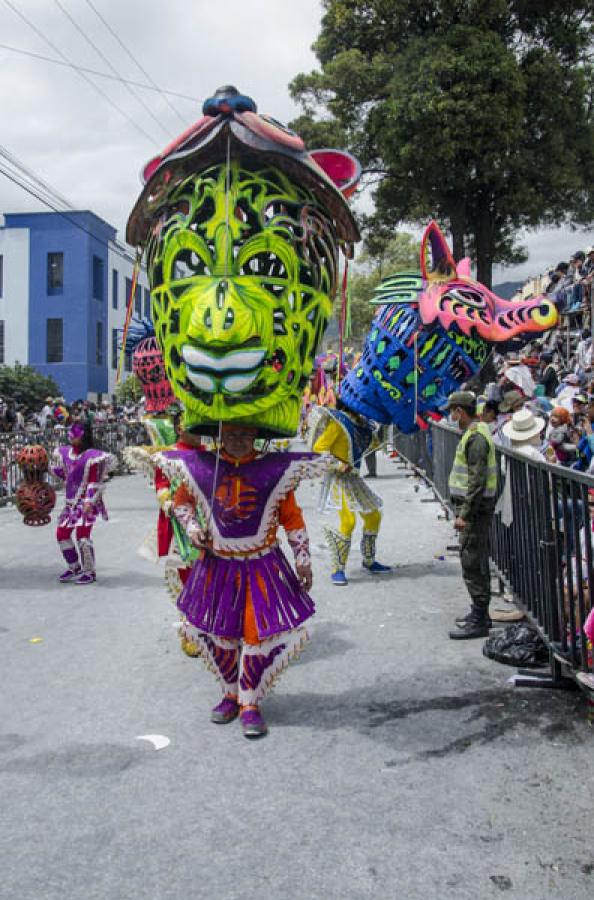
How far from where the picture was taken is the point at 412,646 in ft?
18.1

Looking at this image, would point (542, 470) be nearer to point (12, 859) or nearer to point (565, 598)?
point (565, 598)

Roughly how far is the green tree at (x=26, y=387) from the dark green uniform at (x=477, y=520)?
26.4 metres

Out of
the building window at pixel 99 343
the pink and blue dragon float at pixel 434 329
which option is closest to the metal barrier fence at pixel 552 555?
the pink and blue dragon float at pixel 434 329

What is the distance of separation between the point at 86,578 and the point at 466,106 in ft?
43.0

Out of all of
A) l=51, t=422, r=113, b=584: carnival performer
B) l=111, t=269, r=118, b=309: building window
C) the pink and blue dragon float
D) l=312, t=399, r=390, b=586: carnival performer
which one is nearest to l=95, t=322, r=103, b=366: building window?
l=111, t=269, r=118, b=309: building window

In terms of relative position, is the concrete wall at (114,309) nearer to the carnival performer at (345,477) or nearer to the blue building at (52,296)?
the blue building at (52,296)

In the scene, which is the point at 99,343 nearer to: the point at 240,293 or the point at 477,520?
the point at 477,520

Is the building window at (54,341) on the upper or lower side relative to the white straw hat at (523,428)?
upper

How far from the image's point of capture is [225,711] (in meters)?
4.23

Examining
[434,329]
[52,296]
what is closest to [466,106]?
[434,329]

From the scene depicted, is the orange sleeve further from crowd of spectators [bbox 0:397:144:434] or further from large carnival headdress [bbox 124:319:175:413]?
crowd of spectators [bbox 0:397:144:434]

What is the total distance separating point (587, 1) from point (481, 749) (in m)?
18.9

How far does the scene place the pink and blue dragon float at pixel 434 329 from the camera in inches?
249

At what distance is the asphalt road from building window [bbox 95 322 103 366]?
35.6 metres
